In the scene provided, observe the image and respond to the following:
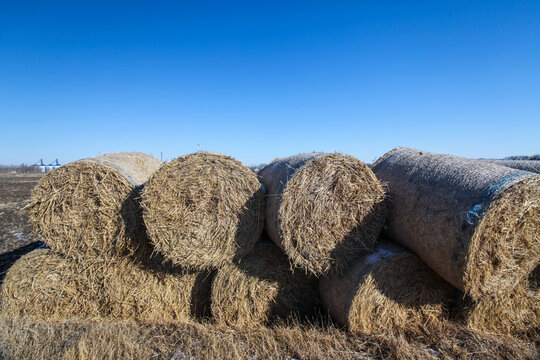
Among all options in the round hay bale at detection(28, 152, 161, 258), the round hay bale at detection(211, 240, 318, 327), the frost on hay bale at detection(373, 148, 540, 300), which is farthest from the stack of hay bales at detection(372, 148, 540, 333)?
the round hay bale at detection(28, 152, 161, 258)

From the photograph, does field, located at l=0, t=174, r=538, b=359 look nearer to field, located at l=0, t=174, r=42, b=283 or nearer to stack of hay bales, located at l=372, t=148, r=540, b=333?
stack of hay bales, located at l=372, t=148, r=540, b=333

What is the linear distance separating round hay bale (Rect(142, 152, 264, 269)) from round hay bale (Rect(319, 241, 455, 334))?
142cm

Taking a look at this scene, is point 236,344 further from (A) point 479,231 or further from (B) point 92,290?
(A) point 479,231

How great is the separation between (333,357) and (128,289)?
283cm

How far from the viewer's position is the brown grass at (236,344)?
3264mm

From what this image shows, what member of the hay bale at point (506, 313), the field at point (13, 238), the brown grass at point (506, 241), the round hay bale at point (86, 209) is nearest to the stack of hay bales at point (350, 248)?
the hay bale at point (506, 313)

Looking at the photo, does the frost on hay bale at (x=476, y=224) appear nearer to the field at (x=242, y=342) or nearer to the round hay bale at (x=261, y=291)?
the field at (x=242, y=342)

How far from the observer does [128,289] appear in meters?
4.34

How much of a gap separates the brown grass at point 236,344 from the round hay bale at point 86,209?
3.30 feet

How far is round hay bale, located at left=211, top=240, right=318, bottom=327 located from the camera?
4242 mm

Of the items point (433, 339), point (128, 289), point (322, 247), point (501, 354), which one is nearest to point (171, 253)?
point (128, 289)

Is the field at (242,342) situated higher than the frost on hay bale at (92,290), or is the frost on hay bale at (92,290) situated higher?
the frost on hay bale at (92,290)

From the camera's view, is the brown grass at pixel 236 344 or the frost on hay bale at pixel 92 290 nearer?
the brown grass at pixel 236 344

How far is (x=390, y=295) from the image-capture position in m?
3.79
